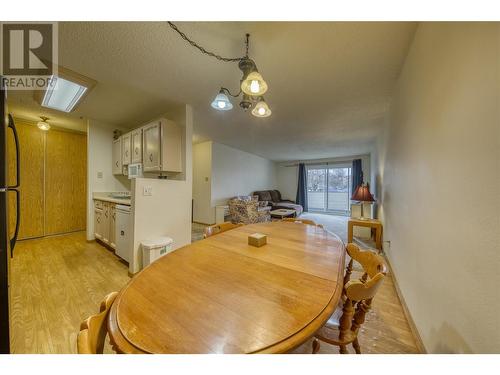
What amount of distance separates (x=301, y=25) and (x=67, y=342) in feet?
9.33

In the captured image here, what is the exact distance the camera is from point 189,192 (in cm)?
282

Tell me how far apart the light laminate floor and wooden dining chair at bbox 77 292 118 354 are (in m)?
1.01

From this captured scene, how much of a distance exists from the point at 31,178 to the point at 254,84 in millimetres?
4674

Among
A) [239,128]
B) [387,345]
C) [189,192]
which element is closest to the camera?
[387,345]

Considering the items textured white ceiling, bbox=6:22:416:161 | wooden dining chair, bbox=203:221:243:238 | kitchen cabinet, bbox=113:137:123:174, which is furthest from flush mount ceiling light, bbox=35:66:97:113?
wooden dining chair, bbox=203:221:243:238

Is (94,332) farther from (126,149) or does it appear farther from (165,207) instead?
(126,149)

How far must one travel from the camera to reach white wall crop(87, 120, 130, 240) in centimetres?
337

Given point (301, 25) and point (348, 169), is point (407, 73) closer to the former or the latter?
point (301, 25)

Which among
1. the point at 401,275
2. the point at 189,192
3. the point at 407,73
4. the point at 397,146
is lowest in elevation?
the point at 401,275

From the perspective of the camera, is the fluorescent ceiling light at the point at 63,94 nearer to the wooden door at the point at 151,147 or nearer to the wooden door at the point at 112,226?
the wooden door at the point at 151,147

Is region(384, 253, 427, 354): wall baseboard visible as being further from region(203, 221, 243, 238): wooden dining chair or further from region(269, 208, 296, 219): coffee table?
region(269, 208, 296, 219): coffee table

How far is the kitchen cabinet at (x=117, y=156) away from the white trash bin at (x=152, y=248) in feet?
6.73

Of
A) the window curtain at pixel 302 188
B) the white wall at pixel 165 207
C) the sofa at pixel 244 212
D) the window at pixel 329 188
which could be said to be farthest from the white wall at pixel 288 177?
the white wall at pixel 165 207
